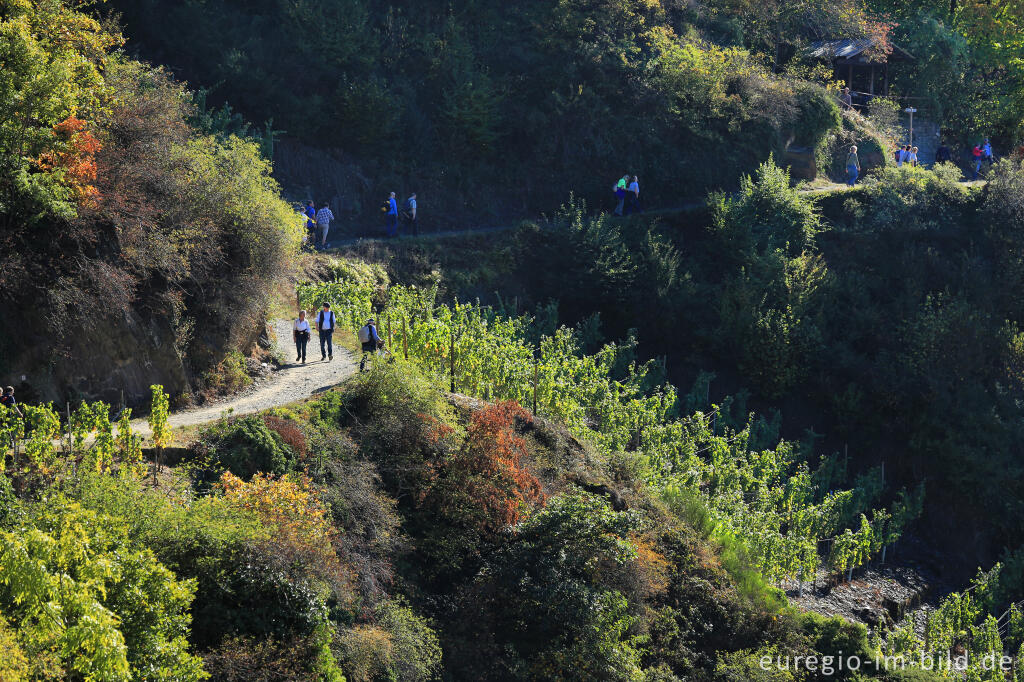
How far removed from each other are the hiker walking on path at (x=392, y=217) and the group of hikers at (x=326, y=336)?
9.03 metres

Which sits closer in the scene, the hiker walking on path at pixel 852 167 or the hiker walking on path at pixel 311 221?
the hiker walking on path at pixel 311 221

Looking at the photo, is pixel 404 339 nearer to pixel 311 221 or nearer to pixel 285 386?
pixel 285 386

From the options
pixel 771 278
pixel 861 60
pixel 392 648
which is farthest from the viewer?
pixel 861 60

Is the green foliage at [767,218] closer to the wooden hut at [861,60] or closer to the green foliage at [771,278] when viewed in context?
the green foliage at [771,278]

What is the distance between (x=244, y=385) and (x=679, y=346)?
51.5ft

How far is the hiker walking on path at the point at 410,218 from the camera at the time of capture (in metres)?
31.8

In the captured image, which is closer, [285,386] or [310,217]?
[285,386]

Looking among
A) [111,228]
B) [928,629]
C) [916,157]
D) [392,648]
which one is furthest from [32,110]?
[916,157]

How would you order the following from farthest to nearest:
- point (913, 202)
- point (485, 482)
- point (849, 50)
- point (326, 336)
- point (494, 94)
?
point (849, 50) < point (494, 94) < point (913, 202) < point (326, 336) < point (485, 482)

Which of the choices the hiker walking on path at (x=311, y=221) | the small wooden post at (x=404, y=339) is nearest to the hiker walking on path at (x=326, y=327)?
the small wooden post at (x=404, y=339)

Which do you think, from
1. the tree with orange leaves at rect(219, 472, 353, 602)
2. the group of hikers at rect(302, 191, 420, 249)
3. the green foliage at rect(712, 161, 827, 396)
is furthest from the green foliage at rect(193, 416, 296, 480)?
the green foliage at rect(712, 161, 827, 396)

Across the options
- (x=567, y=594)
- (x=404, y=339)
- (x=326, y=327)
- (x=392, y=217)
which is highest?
(x=392, y=217)

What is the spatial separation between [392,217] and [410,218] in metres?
0.91

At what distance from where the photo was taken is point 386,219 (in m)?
32.6
